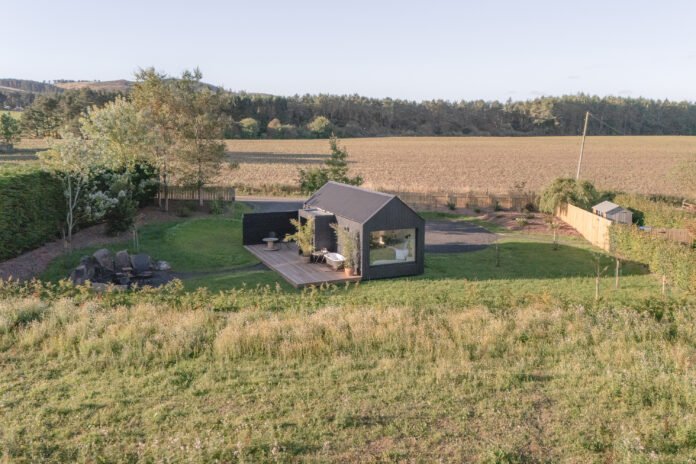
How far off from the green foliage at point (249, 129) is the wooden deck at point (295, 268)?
69716 mm

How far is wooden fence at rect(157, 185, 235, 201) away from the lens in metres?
25.5

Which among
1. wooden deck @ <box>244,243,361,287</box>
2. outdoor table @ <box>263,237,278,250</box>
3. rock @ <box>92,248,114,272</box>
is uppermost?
rock @ <box>92,248,114,272</box>

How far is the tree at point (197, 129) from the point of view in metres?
24.3

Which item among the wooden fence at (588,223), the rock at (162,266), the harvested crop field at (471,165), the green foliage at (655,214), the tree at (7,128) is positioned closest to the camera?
the rock at (162,266)

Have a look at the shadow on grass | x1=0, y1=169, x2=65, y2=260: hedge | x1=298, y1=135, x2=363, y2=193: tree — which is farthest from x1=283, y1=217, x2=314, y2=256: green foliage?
x1=0, y1=169, x2=65, y2=260: hedge

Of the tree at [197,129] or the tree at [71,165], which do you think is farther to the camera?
the tree at [197,129]

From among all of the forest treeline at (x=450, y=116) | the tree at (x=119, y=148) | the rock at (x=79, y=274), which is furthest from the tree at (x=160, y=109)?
the forest treeline at (x=450, y=116)

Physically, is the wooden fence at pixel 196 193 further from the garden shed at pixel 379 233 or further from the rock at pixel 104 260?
the garden shed at pixel 379 233

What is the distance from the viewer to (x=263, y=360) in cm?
783

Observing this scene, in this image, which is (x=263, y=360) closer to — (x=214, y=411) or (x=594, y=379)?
(x=214, y=411)

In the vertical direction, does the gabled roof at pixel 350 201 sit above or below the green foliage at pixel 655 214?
above

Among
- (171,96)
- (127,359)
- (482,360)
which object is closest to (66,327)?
(127,359)

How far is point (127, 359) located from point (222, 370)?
1617 mm

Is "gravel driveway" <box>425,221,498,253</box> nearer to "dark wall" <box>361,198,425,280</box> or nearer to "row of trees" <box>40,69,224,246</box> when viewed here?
"dark wall" <box>361,198,425,280</box>
